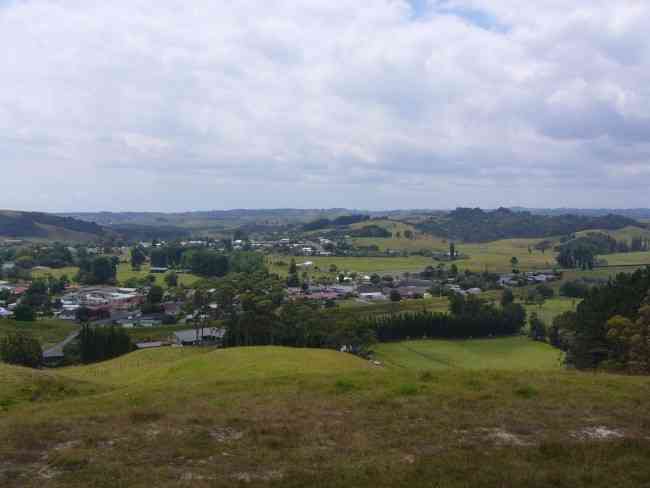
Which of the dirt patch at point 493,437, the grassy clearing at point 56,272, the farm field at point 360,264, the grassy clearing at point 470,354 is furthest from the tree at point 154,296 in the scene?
the dirt patch at point 493,437

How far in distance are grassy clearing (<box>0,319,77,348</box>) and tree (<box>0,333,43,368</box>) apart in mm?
21874

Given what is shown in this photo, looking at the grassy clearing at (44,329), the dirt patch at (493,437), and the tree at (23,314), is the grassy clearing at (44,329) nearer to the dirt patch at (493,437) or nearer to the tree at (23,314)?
the tree at (23,314)

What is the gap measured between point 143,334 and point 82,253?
386 feet

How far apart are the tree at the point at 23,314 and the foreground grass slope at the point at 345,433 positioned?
72870 millimetres

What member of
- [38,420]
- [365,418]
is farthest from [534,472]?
[38,420]

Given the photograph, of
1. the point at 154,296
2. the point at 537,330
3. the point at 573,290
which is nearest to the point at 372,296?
the point at 573,290

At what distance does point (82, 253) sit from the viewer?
181 meters

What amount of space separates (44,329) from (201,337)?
24.8 metres

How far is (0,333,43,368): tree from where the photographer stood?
45.1 m

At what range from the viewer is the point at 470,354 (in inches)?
2552

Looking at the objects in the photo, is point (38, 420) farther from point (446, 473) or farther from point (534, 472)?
point (534, 472)

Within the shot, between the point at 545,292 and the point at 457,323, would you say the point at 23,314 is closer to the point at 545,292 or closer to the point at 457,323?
the point at 457,323

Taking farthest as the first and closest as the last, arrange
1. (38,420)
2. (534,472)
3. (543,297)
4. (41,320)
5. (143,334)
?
(543,297), (41,320), (143,334), (38,420), (534,472)

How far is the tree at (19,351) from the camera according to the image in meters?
45.1
